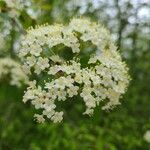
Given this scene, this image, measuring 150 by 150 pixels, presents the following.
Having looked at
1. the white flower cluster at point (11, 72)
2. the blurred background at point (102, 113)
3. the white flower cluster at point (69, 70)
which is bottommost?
the white flower cluster at point (69, 70)

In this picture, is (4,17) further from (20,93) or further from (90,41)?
(20,93)

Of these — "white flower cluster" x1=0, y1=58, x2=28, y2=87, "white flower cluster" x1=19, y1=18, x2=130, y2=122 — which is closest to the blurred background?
"white flower cluster" x1=0, y1=58, x2=28, y2=87

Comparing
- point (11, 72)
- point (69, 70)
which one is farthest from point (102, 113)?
point (69, 70)

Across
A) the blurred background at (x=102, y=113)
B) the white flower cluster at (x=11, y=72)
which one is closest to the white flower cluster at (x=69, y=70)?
the blurred background at (x=102, y=113)

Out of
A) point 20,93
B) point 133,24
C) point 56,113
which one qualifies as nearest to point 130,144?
point 20,93

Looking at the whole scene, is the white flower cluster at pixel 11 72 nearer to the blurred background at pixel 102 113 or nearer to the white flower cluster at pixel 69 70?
the blurred background at pixel 102 113

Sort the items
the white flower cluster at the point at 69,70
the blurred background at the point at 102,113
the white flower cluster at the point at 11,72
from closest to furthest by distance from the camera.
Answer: the white flower cluster at the point at 69,70
the white flower cluster at the point at 11,72
the blurred background at the point at 102,113
